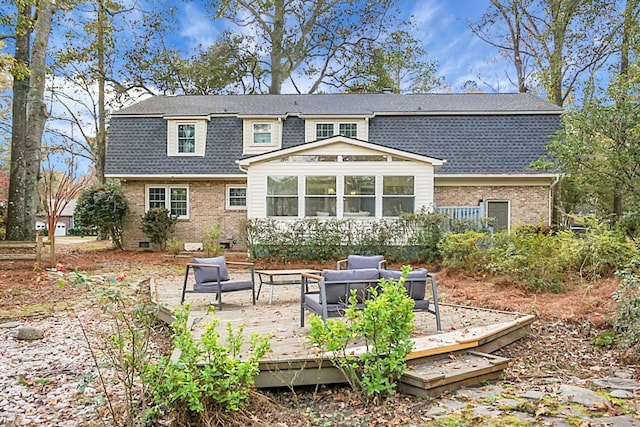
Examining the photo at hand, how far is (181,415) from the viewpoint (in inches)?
142

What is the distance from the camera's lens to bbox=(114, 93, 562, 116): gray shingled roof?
690 inches

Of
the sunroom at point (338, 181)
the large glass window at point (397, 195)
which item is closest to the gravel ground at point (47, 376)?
the sunroom at point (338, 181)

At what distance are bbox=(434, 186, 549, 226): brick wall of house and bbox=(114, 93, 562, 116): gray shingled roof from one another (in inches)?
120

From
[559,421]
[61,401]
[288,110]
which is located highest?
[288,110]

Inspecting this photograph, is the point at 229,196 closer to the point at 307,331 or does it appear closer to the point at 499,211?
the point at 499,211

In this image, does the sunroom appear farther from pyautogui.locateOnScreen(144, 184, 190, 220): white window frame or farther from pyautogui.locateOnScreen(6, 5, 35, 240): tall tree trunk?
pyautogui.locateOnScreen(6, 5, 35, 240): tall tree trunk

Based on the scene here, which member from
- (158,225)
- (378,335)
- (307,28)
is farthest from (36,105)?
(307,28)

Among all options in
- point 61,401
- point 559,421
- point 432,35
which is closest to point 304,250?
point 61,401

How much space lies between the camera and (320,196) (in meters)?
13.9

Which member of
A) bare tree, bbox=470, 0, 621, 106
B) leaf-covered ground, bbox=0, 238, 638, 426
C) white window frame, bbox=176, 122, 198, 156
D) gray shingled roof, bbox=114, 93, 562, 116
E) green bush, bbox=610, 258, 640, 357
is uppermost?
bare tree, bbox=470, 0, 621, 106

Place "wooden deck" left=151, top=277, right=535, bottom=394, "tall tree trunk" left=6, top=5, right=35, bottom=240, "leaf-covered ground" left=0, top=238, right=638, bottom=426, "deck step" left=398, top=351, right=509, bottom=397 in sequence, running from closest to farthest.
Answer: "leaf-covered ground" left=0, top=238, right=638, bottom=426 < "deck step" left=398, top=351, right=509, bottom=397 < "wooden deck" left=151, top=277, right=535, bottom=394 < "tall tree trunk" left=6, top=5, right=35, bottom=240

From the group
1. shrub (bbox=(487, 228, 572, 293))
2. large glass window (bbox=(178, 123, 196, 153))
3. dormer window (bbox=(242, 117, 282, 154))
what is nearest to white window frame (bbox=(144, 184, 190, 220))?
large glass window (bbox=(178, 123, 196, 153))

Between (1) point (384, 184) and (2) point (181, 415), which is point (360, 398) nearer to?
(2) point (181, 415)

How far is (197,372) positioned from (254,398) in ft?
2.18
